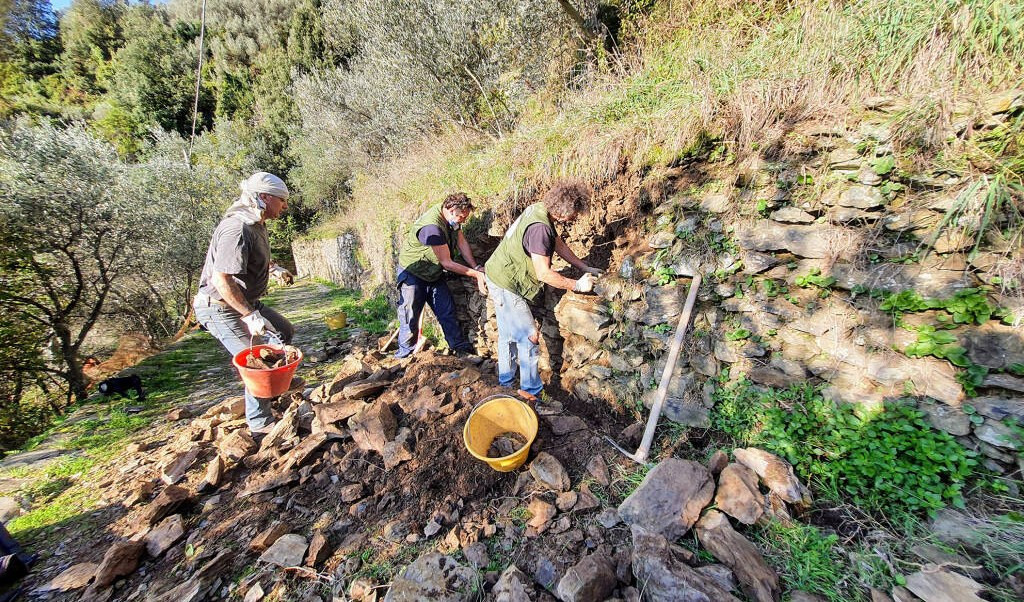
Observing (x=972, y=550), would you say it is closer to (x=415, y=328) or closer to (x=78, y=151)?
(x=415, y=328)

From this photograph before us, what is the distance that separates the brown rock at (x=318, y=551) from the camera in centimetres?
212

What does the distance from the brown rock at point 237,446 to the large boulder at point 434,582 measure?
2.01 m

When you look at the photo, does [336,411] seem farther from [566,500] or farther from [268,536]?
[566,500]

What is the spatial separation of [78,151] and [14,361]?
343cm

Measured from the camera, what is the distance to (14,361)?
5.27m

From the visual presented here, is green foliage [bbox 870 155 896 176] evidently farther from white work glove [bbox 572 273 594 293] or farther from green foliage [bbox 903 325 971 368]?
white work glove [bbox 572 273 594 293]

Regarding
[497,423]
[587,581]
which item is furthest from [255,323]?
[587,581]

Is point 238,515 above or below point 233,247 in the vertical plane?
below

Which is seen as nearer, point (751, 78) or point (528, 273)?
point (751, 78)

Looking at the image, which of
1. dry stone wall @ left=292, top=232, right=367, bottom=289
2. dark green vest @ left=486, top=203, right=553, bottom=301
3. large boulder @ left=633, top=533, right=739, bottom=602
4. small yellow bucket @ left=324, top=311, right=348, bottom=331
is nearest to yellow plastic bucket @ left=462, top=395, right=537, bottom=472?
large boulder @ left=633, top=533, right=739, bottom=602

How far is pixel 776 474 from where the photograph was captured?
6.89ft

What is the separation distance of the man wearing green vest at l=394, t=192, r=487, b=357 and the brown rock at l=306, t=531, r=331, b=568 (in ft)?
8.07

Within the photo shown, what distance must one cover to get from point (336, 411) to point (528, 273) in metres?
2.04

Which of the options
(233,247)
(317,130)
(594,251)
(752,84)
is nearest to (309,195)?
(317,130)
